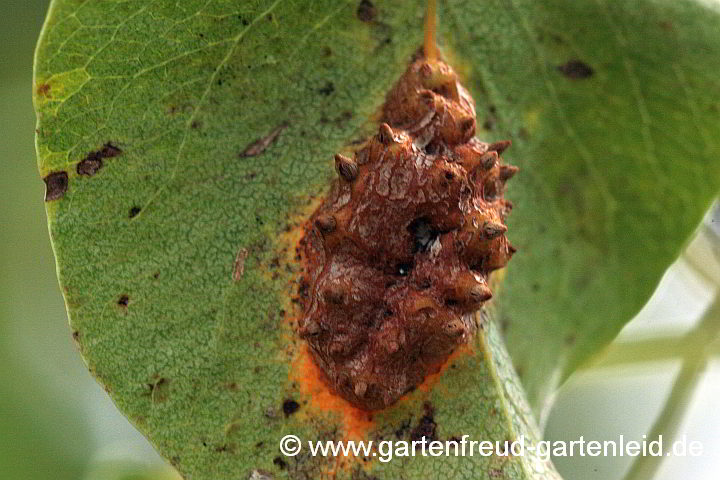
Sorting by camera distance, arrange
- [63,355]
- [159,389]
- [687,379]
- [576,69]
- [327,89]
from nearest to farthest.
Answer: [159,389] → [327,89] → [576,69] → [687,379] → [63,355]

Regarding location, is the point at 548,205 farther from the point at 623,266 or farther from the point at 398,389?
the point at 398,389

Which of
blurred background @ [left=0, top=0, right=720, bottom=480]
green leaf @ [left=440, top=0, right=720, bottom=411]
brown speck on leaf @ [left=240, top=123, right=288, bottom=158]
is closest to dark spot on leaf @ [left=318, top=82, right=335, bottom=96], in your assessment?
brown speck on leaf @ [left=240, top=123, right=288, bottom=158]

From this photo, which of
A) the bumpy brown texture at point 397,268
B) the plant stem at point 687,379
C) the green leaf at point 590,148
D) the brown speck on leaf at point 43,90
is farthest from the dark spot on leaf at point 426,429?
the plant stem at point 687,379

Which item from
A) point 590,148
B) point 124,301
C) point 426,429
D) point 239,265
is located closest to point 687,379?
point 590,148

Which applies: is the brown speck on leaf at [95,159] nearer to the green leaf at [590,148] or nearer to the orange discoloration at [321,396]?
the orange discoloration at [321,396]

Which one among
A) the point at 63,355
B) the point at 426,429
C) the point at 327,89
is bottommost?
the point at 63,355

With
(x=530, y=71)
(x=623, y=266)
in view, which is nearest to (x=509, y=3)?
(x=530, y=71)

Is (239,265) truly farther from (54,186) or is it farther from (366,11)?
(366,11)
